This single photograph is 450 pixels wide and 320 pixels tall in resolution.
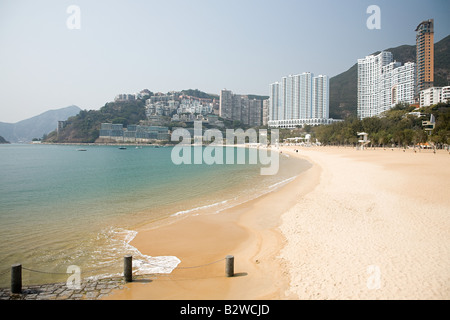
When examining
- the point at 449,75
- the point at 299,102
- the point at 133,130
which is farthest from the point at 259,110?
the point at 449,75

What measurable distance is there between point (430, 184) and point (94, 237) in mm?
15802

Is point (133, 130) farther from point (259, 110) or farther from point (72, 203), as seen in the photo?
point (72, 203)

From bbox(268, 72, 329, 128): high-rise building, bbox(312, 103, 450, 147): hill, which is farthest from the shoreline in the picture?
bbox(268, 72, 329, 128): high-rise building

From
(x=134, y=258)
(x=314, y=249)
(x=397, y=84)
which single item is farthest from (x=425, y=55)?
(x=134, y=258)

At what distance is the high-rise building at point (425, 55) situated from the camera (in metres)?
106

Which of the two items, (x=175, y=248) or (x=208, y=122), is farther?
(x=208, y=122)

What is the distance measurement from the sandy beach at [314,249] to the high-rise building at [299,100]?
11940 centimetres

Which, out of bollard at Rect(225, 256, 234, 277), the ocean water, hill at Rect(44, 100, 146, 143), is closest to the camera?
bollard at Rect(225, 256, 234, 277)

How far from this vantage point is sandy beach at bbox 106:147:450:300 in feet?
15.8

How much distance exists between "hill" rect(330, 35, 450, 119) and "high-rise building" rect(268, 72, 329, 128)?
23.3m

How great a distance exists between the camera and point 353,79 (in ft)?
586

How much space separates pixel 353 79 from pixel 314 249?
20012 centimetres

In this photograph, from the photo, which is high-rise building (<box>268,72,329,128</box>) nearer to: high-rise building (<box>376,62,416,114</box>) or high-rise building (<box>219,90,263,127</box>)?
high-rise building (<box>376,62,416,114</box>)

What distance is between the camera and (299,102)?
130 metres
